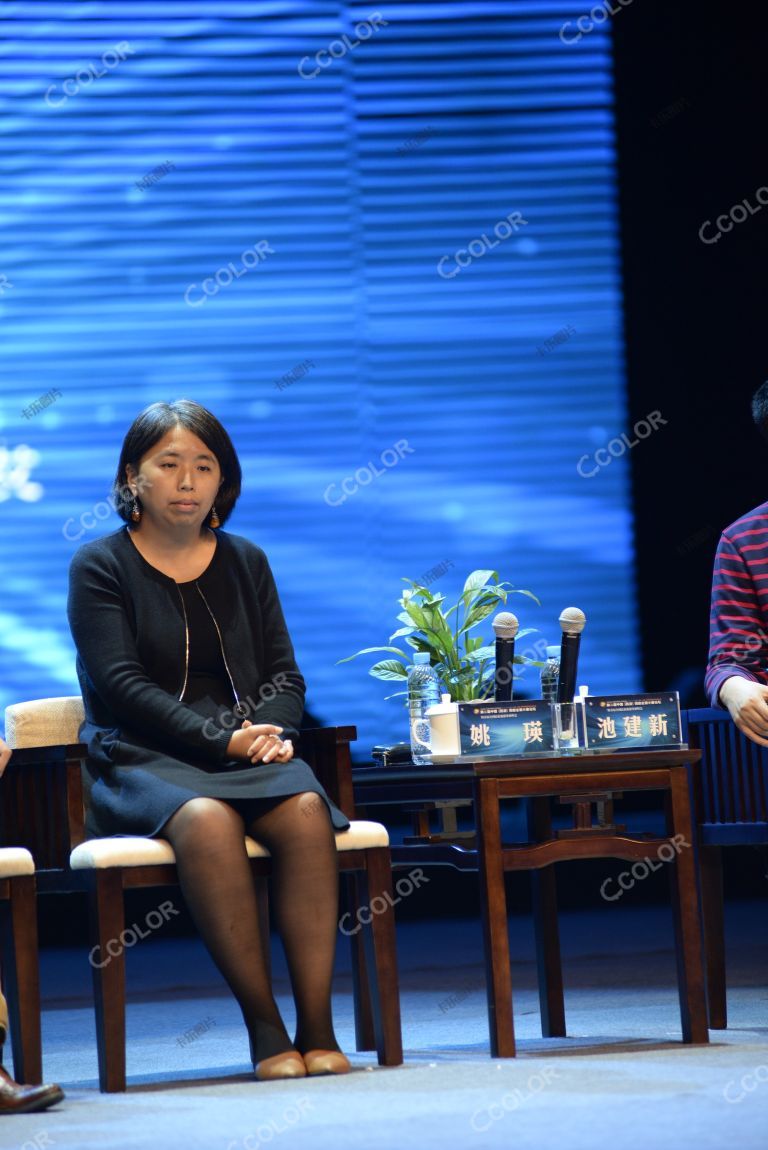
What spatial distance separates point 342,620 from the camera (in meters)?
5.74

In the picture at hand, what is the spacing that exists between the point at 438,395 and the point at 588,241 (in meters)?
0.78

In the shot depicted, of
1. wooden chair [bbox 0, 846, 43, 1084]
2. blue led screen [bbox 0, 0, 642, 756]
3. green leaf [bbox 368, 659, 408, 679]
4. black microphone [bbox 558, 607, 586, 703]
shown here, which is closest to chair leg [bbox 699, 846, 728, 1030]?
black microphone [bbox 558, 607, 586, 703]

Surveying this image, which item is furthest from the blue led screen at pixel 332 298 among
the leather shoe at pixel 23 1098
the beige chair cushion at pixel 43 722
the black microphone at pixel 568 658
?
the leather shoe at pixel 23 1098

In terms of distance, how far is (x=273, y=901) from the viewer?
297 cm

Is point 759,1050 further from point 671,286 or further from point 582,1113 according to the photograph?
point 671,286

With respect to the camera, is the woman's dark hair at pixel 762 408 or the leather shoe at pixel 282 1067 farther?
the woman's dark hair at pixel 762 408

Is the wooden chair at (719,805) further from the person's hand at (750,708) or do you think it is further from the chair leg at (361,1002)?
the chair leg at (361,1002)

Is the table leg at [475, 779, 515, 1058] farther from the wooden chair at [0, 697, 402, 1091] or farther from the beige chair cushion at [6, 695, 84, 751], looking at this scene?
the beige chair cushion at [6, 695, 84, 751]

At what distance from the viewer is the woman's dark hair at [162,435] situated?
3.38 metres

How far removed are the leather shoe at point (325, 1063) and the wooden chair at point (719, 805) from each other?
922mm

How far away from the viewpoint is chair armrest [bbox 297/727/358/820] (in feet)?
10.9

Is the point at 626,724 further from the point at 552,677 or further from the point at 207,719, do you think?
the point at 207,719

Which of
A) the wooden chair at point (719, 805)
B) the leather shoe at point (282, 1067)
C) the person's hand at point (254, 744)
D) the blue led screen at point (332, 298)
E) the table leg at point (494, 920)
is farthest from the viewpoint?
the blue led screen at point (332, 298)

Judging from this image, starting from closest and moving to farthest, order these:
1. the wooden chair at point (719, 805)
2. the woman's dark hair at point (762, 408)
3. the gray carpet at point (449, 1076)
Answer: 1. the gray carpet at point (449, 1076)
2. the wooden chair at point (719, 805)
3. the woman's dark hair at point (762, 408)
